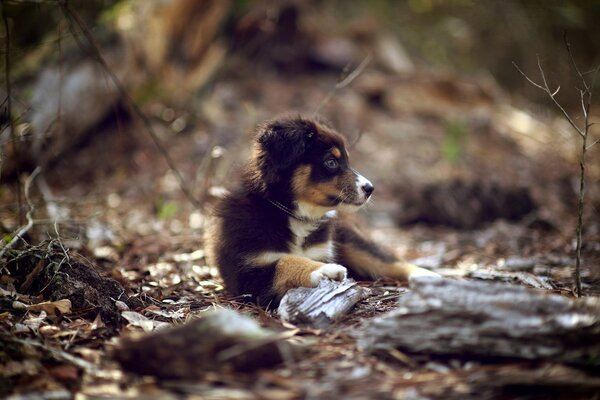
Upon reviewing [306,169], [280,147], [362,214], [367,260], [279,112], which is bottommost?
[362,214]

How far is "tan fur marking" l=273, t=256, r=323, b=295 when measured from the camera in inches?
167

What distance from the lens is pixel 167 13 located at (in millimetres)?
9492

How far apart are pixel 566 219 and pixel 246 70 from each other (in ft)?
22.9

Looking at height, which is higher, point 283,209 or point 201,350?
point 283,209

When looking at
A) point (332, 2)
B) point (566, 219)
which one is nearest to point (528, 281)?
point (566, 219)

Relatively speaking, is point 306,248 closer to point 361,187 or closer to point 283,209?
point 283,209

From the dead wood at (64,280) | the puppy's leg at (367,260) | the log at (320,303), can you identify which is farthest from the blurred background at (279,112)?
the log at (320,303)

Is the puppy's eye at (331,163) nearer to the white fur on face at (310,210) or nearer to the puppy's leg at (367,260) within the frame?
the white fur on face at (310,210)

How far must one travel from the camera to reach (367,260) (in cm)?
543

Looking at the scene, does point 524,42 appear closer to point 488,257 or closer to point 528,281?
point 488,257

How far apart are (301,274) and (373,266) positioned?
1351mm

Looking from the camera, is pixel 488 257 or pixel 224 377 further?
pixel 488 257

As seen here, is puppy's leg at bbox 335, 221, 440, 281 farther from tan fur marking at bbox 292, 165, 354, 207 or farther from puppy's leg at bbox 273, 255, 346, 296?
puppy's leg at bbox 273, 255, 346, 296

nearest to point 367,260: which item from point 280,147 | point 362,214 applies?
point 280,147
